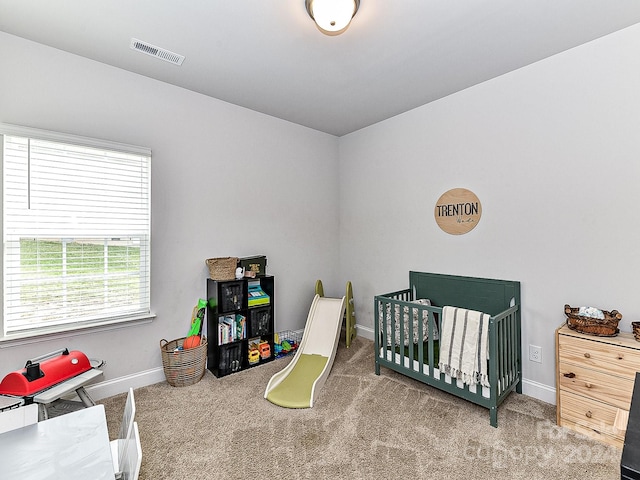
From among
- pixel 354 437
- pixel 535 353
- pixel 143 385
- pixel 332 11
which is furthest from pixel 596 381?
pixel 143 385

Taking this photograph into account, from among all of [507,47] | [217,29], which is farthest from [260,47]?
[507,47]

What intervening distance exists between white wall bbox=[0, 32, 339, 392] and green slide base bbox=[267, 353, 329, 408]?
744mm

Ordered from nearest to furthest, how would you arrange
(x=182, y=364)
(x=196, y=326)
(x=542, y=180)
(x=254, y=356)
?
(x=542, y=180), (x=182, y=364), (x=196, y=326), (x=254, y=356)

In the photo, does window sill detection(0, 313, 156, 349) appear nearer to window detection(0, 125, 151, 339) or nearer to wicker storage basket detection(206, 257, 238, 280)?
window detection(0, 125, 151, 339)

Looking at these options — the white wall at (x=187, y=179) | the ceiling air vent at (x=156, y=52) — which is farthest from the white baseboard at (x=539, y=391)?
the ceiling air vent at (x=156, y=52)

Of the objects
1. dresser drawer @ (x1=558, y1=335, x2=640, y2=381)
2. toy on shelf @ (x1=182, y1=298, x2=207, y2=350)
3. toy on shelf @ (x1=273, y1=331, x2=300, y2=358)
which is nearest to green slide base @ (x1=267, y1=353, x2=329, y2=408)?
toy on shelf @ (x1=273, y1=331, x2=300, y2=358)

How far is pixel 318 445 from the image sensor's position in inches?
73.2

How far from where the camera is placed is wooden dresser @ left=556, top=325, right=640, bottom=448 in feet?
5.87

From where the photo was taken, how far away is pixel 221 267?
111 inches

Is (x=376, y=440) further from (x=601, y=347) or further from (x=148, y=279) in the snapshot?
(x=148, y=279)

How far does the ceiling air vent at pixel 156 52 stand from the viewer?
2.15m

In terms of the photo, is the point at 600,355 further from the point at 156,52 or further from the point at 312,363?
the point at 156,52

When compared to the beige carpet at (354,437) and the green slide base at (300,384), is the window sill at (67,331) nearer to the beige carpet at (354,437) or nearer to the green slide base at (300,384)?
the beige carpet at (354,437)

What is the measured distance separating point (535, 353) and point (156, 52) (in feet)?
12.0
